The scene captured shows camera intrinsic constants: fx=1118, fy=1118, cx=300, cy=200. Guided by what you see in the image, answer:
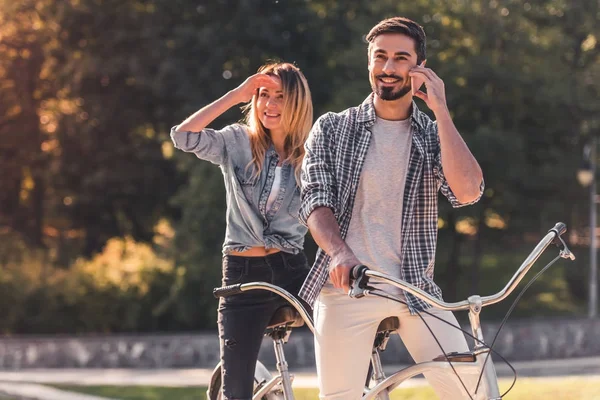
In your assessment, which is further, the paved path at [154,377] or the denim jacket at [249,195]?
the paved path at [154,377]

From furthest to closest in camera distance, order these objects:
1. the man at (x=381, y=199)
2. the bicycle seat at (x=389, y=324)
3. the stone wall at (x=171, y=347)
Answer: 1. the stone wall at (x=171, y=347)
2. the bicycle seat at (x=389, y=324)
3. the man at (x=381, y=199)

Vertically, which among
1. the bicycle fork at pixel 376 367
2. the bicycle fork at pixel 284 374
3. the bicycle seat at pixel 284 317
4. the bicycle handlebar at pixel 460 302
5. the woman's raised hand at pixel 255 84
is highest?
the woman's raised hand at pixel 255 84

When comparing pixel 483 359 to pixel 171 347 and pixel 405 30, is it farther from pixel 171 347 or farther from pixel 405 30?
pixel 171 347

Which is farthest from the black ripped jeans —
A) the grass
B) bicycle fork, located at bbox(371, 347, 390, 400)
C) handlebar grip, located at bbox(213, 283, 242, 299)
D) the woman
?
the grass

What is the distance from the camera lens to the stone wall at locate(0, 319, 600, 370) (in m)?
21.8

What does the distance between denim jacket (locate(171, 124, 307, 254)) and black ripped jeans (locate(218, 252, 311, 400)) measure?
0.24 feet

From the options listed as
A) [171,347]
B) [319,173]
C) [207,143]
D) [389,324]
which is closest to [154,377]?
[171,347]

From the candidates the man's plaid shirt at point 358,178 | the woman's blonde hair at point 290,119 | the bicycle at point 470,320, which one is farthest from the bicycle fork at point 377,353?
the woman's blonde hair at point 290,119

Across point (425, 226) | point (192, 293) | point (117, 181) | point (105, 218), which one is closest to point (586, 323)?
point (192, 293)

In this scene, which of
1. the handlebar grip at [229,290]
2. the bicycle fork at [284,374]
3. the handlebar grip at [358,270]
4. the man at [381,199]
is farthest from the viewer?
the bicycle fork at [284,374]

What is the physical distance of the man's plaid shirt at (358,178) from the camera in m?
3.47

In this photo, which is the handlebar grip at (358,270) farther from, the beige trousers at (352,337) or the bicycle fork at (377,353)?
the bicycle fork at (377,353)

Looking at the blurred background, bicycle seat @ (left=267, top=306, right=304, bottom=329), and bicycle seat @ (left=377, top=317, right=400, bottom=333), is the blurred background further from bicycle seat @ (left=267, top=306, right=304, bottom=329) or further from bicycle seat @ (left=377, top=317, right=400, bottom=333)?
bicycle seat @ (left=377, top=317, right=400, bottom=333)

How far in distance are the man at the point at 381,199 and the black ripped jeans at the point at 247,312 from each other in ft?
2.90
